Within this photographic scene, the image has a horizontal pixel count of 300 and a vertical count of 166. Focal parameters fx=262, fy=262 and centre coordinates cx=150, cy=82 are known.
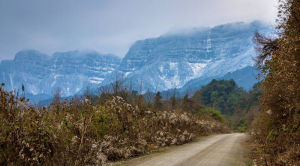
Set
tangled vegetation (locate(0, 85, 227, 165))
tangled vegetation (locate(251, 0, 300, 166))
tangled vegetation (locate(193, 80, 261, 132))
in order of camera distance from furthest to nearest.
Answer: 1. tangled vegetation (locate(193, 80, 261, 132))
2. tangled vegetation (locate(251, 0, 300, 166))
3. tangled vegetation (locate(0, 85, 227, 165))

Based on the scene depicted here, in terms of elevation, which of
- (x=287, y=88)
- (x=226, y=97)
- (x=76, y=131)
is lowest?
(x=226, y=97)

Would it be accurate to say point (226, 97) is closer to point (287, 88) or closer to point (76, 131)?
point (287, 88)

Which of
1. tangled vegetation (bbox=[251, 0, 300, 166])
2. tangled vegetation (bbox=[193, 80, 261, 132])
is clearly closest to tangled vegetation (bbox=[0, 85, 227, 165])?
tangled vegetation (bbox=[251, 0, 300, 166])

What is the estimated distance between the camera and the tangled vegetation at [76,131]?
5301 mm

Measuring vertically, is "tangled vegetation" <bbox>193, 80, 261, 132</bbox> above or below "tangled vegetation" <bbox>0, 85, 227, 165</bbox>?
below

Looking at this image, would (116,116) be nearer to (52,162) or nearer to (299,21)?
(52,162)

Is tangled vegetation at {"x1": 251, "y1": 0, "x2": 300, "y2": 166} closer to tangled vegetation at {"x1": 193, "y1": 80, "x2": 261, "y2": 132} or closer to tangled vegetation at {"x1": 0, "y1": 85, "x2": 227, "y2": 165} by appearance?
tangled vegetation at {"x1": 0, "y1": 85, "x2": 227, "y2": 165}

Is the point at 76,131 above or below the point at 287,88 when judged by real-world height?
below

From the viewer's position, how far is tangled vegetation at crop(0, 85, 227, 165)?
5.30 m

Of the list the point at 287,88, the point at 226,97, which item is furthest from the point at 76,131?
the point at 226,97

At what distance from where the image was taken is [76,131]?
8273mm

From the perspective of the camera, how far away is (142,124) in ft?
44.4

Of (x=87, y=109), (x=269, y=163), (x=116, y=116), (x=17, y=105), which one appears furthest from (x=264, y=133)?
(x=17, y=105)

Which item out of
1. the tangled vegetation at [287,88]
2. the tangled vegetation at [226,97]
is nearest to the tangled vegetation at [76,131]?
the tangled vegetation at [287,88]
